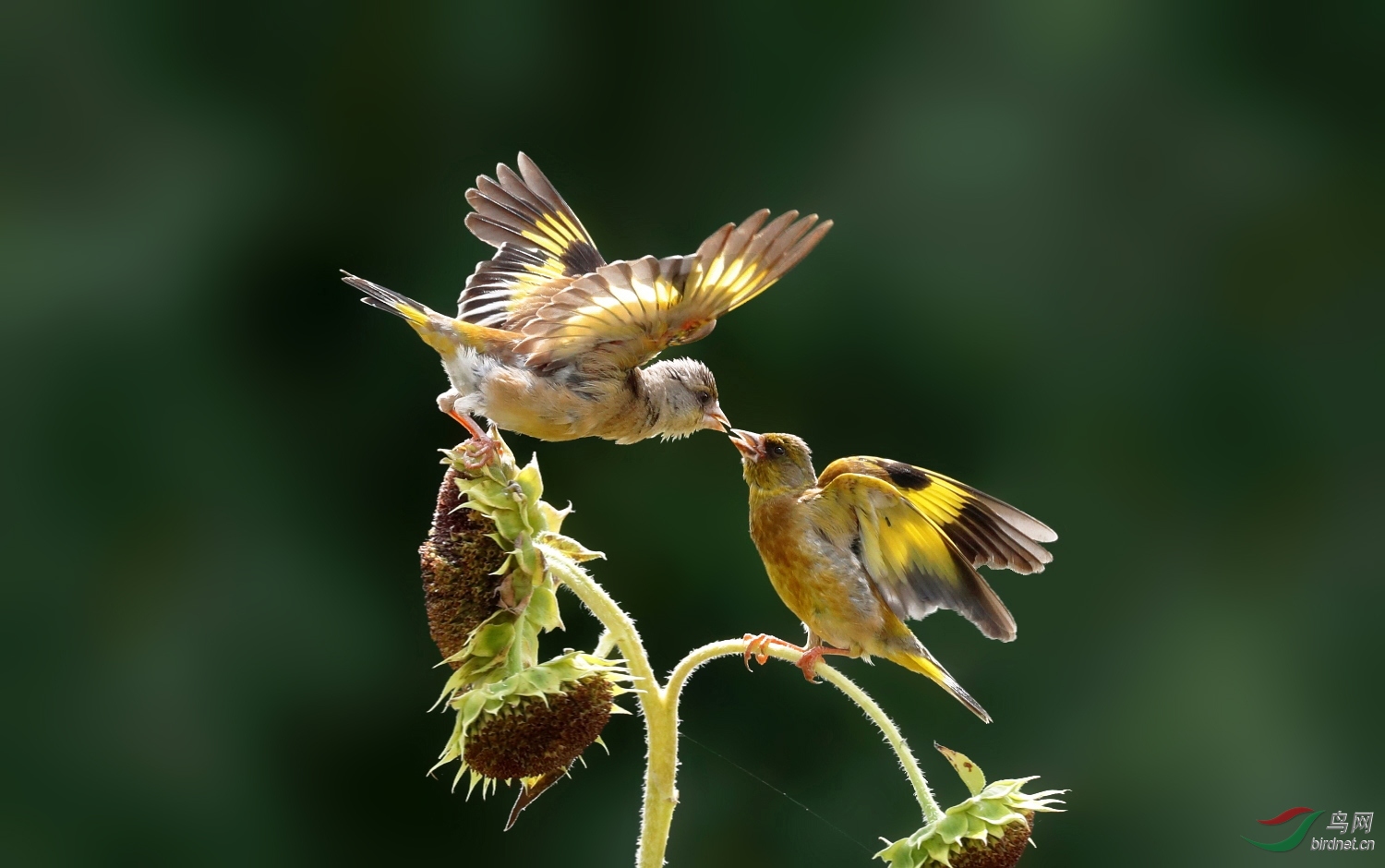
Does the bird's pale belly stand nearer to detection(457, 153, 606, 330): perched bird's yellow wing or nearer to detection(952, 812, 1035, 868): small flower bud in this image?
detection(952, 812, 1035, 868): small flower bud

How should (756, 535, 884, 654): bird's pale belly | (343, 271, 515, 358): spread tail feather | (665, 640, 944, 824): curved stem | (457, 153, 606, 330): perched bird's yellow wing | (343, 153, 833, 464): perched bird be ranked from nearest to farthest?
(665, 640, 944, 824): curved stem, (343, 153, 833, 464): perched bird, (756, 535, 884, 654): bird's pale belly, (343, 271, 515, 358): spread tail feather, (457, 153, 606, 330): perched bird's yellow wing

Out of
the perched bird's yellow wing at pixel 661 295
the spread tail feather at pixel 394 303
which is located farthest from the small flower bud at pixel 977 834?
the spread tail feather at pixel 394 303

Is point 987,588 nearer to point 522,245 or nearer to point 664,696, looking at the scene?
point 664,696

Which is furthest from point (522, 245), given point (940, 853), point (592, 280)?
point (940, 853)

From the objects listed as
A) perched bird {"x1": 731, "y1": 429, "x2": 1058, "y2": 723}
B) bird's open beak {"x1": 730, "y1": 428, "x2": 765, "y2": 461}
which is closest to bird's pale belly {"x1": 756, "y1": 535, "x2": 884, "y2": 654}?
perched bird {"x1": 731, "y1": 429, "x2": 1058, "y2": 723}

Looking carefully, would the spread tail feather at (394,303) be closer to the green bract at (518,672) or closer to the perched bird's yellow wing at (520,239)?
the perched bird's yellow wing at (520,239)

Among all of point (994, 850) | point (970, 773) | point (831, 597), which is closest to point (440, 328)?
point (831, 597)
